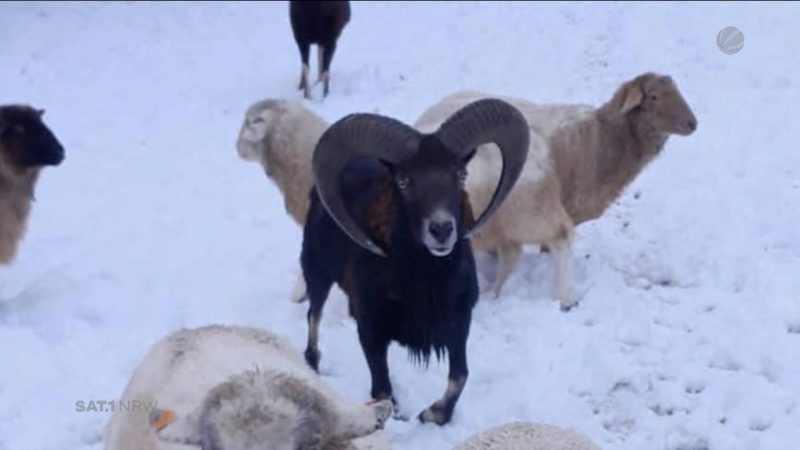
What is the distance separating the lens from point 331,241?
741cm

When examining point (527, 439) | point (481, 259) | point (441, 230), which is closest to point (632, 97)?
point (481, 259)

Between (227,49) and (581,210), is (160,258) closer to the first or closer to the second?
(581,210)

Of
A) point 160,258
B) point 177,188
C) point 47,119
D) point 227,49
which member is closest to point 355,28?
point 227,49

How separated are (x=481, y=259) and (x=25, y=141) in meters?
4.04

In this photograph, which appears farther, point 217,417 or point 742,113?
point 742,113

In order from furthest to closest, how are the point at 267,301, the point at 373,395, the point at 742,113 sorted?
the point at 742,113 → the point at 267,301 → the point at 373,395

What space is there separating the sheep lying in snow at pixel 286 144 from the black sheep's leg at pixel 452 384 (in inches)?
93.0

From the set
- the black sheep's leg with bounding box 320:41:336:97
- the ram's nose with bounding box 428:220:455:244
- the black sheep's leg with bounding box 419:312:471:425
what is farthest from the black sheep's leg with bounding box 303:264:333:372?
the black sheep's leg with bounding box 320:41:336:97

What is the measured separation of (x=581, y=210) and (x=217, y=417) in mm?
5981

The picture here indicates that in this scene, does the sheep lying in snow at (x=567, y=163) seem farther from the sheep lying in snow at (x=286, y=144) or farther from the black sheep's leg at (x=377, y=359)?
the black sheep's leg at (x=377, y=359)

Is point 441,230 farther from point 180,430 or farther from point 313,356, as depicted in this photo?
point 180,430

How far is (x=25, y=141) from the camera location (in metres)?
9.89

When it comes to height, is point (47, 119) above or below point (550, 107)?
below

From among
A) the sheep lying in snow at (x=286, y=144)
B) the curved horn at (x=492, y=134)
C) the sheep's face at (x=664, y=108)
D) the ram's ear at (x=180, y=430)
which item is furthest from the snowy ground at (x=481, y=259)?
the ram's ear at (x=180, y=430)
